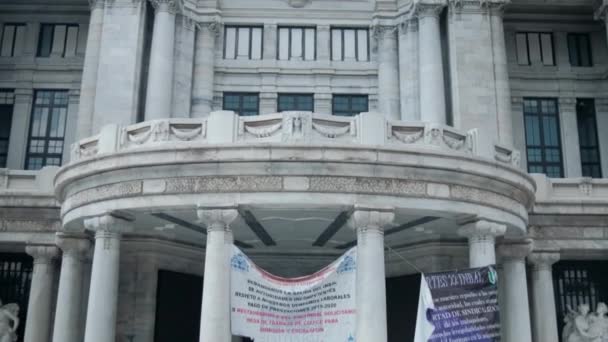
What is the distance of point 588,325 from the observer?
29062 millimetres

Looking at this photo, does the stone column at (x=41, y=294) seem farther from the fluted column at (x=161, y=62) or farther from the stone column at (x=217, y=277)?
the stone column at (x=217, y=277)

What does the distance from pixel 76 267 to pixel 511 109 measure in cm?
2277

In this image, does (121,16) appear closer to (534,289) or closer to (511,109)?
A: (511,109)

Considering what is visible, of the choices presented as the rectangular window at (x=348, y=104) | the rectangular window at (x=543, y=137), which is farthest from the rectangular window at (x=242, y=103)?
the rectangular window at (x=543, y=137)

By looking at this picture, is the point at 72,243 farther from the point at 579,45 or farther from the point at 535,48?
the point at 579,45

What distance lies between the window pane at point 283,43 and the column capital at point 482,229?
1744 centimetres

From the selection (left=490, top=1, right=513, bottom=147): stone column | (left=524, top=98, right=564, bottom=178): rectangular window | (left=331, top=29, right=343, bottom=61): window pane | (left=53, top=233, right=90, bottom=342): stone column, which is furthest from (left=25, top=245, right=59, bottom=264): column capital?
(left=524, top=98, right=564, bottom=178): rectangular window

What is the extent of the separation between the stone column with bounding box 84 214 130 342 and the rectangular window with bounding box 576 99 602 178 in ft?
81.1

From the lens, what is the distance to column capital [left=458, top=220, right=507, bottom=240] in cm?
2216

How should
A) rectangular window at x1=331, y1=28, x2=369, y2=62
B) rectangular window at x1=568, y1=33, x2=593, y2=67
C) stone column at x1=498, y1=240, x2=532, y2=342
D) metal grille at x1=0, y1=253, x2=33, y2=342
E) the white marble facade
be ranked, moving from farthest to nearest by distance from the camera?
rectangular window at x1=568, y1=33, x2=593, y2=67 → rectangular window at x1=331, y1=28, x2=369, y2=62 → metal grille at x1=0, y1=253, x2=33, y2=342 → stone column at x1=498, y1=240, x2=532, y2=342 → the white marble facade

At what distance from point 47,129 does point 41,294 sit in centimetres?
1127

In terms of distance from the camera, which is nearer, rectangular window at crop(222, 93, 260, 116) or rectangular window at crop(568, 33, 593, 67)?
rectangular window at crop(222, 93, 260, 116)

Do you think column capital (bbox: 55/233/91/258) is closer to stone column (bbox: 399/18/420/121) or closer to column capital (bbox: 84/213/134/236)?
column capital (bbox: 84/213/134/236)

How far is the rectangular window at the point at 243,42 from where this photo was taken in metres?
37.1
